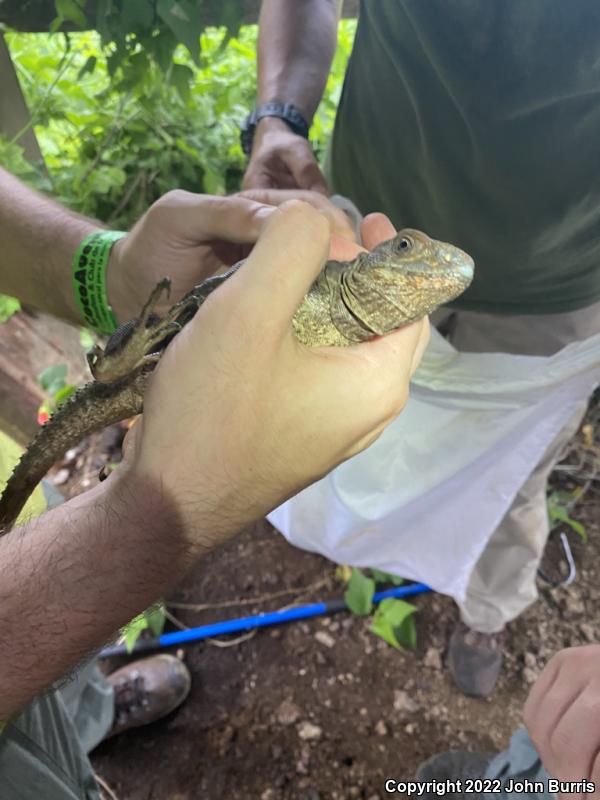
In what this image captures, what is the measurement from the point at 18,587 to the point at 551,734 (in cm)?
126

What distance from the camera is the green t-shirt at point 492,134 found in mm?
1501

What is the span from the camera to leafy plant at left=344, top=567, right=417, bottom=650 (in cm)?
263

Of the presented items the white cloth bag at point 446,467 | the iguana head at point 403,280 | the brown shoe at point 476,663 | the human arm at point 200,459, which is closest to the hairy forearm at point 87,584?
the human arm at point 200,459

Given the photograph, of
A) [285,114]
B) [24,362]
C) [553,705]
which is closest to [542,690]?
[553,705]

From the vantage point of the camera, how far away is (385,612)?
2.67m

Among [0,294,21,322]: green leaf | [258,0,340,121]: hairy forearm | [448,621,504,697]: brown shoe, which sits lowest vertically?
[448,621,504,697]: brown shoe

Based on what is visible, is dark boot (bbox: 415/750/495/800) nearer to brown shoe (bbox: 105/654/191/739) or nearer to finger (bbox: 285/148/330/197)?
brown shoe (bbox: 105/654/191/739)

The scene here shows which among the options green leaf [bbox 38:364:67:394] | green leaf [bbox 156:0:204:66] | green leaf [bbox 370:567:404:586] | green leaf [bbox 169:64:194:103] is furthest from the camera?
green leaf [bbox 38:364:67:394]

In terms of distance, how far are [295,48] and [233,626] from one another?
263 centimetres

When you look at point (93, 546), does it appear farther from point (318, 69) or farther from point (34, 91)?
point (34, 91)

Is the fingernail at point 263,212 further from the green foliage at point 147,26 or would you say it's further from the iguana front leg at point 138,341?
the green foliage at point 147,26

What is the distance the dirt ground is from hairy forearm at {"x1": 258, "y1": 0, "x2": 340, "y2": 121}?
2.21m

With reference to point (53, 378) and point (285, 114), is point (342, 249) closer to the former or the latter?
point (285, 114)

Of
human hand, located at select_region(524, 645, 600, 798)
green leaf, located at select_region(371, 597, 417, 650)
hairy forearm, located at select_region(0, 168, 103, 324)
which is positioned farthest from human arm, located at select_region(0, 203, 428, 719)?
green leaf, located at select_region(371, 597, 417, 650)
